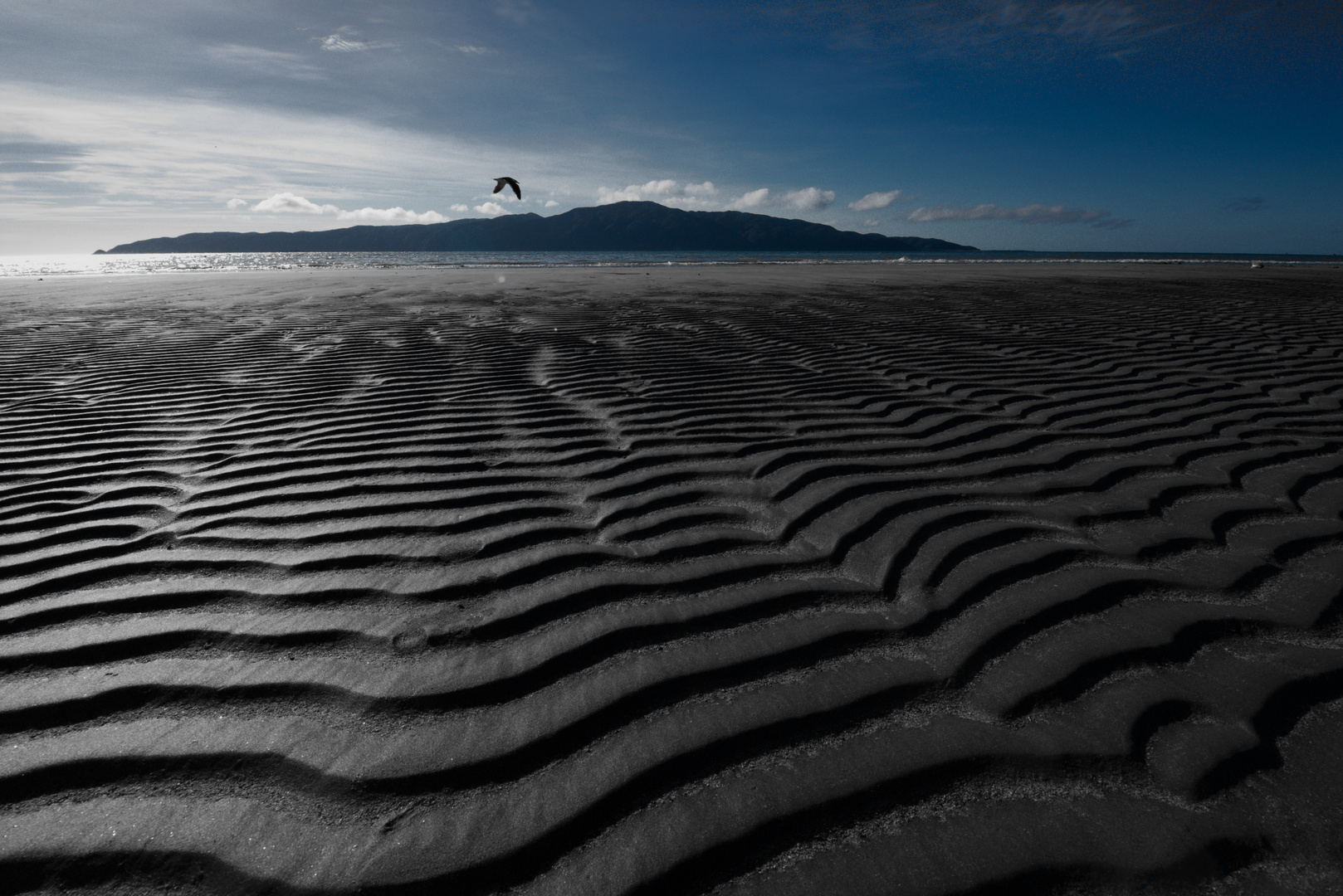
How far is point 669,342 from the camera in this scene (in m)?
7.34

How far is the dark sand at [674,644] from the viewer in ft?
4.64

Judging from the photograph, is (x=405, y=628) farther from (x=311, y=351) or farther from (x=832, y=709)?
(x=311, y=351)

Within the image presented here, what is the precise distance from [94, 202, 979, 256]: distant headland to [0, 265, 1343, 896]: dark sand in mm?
133344

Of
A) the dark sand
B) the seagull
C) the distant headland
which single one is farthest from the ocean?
the distant headland

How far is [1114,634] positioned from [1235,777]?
1.89ft

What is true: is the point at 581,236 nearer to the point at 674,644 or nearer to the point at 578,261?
the point at 578,261

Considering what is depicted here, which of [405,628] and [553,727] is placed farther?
[405,628]

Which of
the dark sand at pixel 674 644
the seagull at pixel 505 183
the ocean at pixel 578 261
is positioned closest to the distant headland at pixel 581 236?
the ocean at pixel 578 261

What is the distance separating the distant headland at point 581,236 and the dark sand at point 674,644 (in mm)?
133344

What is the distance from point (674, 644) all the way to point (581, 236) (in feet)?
511

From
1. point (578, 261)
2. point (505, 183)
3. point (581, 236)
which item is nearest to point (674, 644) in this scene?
point (505, 183)

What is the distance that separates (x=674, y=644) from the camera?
207 cm

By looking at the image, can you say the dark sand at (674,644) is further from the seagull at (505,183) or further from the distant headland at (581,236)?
the distant headland at (581,236)

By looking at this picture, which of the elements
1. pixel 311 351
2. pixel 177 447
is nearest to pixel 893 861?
pixel 177 447
